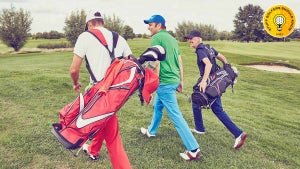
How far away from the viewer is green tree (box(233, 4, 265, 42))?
81231mm

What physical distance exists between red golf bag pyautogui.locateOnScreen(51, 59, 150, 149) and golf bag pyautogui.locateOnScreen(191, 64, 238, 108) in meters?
1.93

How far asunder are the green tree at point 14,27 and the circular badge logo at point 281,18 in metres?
31.9

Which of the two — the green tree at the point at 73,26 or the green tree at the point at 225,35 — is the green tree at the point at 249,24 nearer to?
the green tree at the point at 225,35

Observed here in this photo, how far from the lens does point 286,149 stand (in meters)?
6.52

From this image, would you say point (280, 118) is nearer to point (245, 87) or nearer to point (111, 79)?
point (245, 87)

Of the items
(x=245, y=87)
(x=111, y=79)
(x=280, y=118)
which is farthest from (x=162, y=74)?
(x=245, y=87)

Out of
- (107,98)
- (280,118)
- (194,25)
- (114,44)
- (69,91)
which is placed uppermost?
(194,25)

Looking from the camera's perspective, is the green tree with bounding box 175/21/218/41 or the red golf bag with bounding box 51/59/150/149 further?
the green tree with bounding box 175/21/218/41

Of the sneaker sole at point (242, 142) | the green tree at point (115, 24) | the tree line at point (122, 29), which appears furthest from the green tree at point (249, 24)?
the sneaker sole at point (242, 142)

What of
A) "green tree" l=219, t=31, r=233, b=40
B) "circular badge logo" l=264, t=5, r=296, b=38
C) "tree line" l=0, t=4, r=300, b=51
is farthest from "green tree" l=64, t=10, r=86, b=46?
"green tree" l=219, t=31, r=233, b=40

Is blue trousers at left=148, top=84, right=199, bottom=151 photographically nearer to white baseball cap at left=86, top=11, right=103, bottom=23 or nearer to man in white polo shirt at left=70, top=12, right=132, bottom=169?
man in white polo shirt at left=70, top=12, right=132, bottom=169

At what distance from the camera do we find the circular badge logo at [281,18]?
2500cm

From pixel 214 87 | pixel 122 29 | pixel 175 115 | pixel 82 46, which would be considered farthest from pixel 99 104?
pixel 122 29

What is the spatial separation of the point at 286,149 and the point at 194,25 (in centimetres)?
6785
